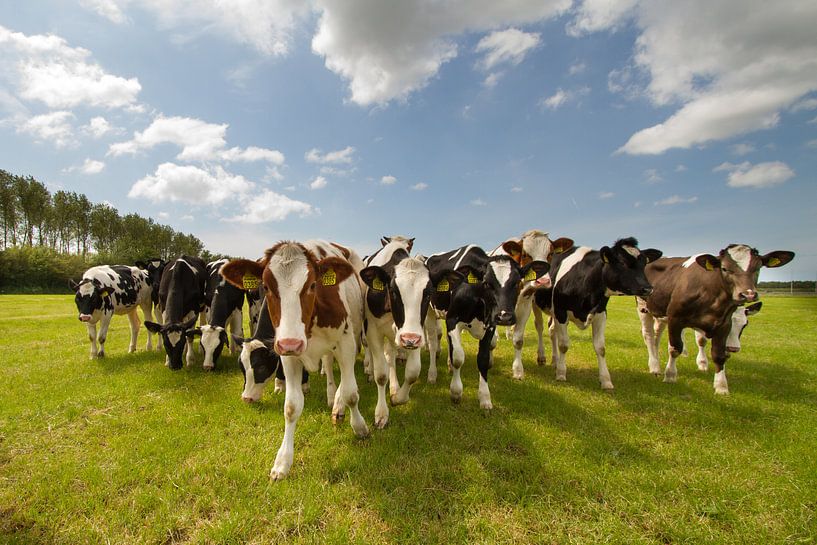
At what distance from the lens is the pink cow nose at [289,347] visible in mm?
3295

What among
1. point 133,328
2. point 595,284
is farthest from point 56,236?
point 595,284

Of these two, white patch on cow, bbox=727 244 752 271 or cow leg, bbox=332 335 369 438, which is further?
white patch on cow, bbox=727 244 752 271

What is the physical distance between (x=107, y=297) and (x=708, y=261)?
1309 centimetres

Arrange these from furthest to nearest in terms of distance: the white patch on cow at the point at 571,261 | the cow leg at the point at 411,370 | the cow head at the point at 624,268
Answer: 1. the white patch on cow at the point at 571,261
2. the cow head at the point at 624,268
3. the cow leg at the point at 411,370

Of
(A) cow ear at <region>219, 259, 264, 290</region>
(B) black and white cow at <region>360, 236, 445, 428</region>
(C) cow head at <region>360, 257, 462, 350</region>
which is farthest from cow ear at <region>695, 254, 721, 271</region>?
(A) cow ear at <region>219, 259, 264, 290</region>

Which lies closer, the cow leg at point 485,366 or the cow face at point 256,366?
the cow face at point 256,366

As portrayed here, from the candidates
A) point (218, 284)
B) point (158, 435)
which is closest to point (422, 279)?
point (158, 435)

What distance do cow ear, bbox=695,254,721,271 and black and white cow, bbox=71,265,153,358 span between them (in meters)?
12.5

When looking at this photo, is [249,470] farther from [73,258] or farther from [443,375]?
[73,258]

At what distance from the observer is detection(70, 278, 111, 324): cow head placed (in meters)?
8.45

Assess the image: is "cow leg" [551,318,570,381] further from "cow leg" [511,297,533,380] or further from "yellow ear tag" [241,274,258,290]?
"yellow ear tag" [241,274,258,290]

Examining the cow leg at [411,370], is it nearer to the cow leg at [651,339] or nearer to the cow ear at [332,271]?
the cow ear at [332,271]

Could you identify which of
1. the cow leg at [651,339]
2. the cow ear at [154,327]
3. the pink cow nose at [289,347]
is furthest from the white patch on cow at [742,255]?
the cow ear at [154,327]

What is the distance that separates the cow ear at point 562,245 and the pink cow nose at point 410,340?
5.01 metres
